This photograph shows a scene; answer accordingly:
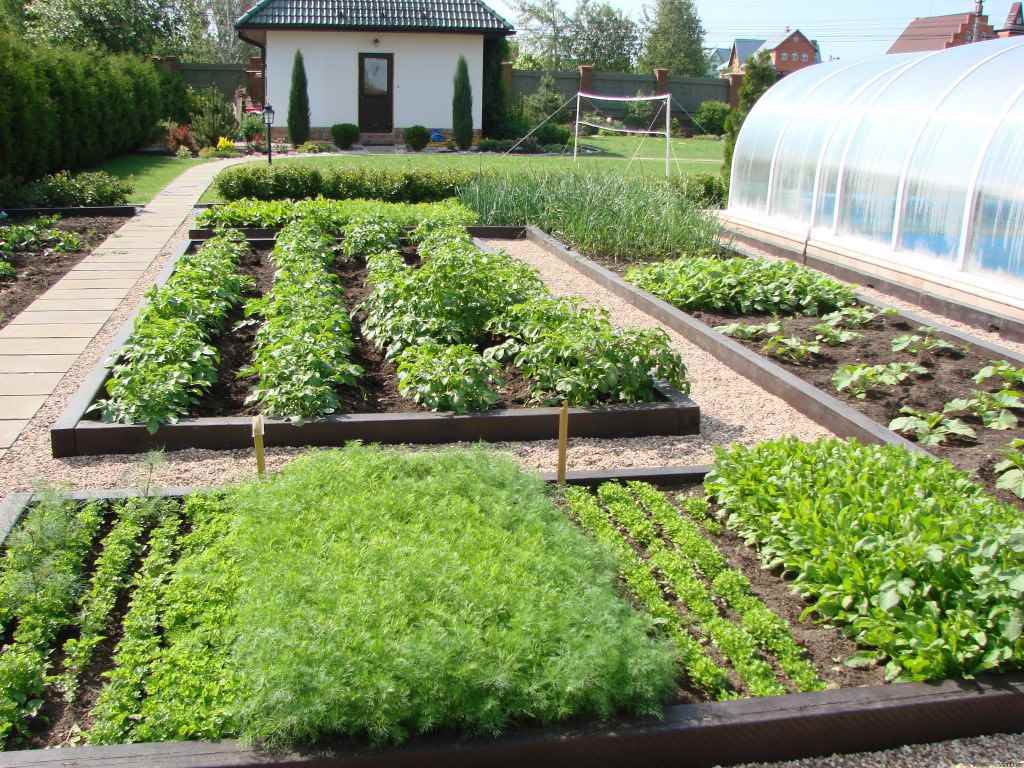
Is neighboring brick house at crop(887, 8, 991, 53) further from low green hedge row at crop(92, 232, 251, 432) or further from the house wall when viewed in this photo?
low green hedge row at crop(92, 232, 251, 432)

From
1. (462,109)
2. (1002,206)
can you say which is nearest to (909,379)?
(1002,206)

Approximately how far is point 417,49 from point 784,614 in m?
25.8

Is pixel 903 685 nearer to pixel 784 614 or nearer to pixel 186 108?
pixel 784 614

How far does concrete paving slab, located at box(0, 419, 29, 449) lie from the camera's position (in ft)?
18.1

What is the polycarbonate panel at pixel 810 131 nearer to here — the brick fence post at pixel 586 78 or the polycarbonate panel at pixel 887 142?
the polycarbonate panel at pixel 887 142

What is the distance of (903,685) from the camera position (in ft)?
10.4

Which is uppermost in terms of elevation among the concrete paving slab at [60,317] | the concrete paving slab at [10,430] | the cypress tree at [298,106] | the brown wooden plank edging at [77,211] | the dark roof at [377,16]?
the dark roof at [377,16]

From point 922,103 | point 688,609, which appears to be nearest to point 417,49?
point 922,103

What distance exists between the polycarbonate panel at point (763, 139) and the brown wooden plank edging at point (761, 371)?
4480mm

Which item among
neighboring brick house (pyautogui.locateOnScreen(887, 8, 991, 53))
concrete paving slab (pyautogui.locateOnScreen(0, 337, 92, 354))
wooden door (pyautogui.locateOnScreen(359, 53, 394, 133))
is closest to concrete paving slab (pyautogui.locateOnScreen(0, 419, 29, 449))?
concrete paving slab (pyautogui.locateOnScreen(0, 337, 92, 354))

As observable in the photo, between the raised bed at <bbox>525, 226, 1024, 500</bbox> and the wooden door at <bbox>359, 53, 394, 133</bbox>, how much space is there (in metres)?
19.2

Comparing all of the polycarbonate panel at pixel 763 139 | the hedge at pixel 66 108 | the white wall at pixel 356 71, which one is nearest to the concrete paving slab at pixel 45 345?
the hedge at pixel 66 108

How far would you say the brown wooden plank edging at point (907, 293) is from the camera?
26.4 feet

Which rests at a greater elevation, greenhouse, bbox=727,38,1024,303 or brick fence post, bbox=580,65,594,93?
brick fence post, bbox=580,65,594,93
